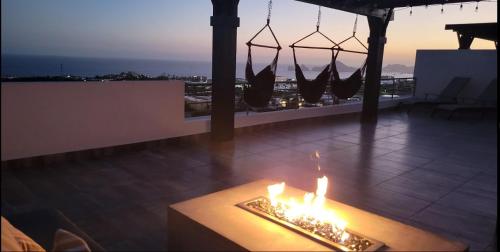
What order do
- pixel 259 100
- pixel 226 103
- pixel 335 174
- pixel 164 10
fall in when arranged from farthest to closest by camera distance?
pixel 164 10
pixel 259 100
pixel 226 103
pixel 335 174

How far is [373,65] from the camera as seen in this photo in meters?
6.87

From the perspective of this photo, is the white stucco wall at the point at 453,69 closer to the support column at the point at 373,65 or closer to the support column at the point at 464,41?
the support column at the point at 464,41

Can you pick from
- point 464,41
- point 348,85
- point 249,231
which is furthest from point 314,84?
point 464,41

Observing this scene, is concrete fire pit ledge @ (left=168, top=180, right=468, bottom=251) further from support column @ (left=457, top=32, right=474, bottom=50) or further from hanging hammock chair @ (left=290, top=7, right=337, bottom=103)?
support column @ (left=457, top=32, right=474, bottom=50)

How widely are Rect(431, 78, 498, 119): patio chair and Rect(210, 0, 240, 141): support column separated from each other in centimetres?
487

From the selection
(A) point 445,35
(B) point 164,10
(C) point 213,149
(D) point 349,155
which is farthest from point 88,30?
(A) point 445,35

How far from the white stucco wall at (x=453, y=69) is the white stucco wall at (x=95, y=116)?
6.75 meters

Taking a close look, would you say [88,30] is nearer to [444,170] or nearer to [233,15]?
[233,15]

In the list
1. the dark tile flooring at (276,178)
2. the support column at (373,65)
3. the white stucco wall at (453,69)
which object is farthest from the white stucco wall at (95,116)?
the white stucco wall at (453,69)

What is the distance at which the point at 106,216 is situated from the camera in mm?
2385

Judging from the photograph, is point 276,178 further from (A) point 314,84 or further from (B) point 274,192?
(A) point 314,84

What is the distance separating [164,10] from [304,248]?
631cm

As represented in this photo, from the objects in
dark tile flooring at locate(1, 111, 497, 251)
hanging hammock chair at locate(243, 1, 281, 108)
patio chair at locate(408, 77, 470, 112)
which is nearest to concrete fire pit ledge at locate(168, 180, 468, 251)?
dark tile flooring at locate(1, 111, 497, 251)

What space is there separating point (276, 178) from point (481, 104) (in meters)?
6.66
